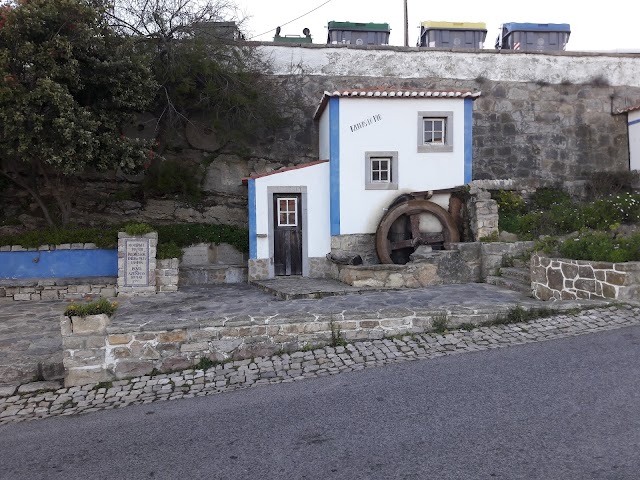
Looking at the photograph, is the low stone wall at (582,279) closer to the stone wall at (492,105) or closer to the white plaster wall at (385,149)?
the white plaster wall at (385,149)

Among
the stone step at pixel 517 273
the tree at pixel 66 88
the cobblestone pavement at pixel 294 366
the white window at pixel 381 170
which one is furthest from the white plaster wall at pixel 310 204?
the cobblestone pavement at pixel 294 366

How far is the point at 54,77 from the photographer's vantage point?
31.6 feet

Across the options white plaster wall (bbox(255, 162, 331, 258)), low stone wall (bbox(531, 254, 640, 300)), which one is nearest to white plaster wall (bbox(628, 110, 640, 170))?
low stone wall (bbox(531, 254, 640, 300))

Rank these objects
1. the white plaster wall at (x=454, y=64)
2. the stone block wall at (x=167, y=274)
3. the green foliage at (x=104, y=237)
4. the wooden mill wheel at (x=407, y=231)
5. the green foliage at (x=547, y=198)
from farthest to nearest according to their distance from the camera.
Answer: the white plaster wall at (x=454, y=64) → the green foliage at (x=547, y=198) → the wooden mill wheel at (x=407, y=231) → the green foliage at (x=104, y=237) → the stone block wall at (x=167, y=274)

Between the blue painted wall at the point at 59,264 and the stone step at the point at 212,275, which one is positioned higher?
the blue painted wall at the point at 59,264

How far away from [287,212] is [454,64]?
26.9 feet

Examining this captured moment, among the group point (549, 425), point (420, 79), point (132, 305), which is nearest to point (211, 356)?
point (132, 305)

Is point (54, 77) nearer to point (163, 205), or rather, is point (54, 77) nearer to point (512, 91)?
point (163, 205)

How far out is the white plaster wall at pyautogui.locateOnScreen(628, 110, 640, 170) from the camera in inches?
576

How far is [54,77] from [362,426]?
30.8ft

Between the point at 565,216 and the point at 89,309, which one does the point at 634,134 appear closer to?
the point at 565,216

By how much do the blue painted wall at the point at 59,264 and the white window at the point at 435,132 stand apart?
7.68 metres

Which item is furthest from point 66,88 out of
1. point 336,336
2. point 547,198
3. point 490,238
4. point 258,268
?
point 547,198

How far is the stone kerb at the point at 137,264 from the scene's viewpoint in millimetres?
10422
